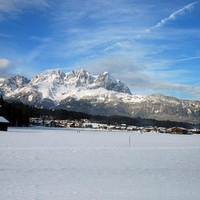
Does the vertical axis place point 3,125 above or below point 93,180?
above

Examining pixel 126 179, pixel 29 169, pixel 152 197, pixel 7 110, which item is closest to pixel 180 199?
pixel 152 197

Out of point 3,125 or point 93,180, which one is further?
point 3,125

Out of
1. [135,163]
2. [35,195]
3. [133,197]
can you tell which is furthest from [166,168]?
[35,195]

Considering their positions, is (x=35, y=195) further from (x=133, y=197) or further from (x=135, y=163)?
(x=135, y=163)

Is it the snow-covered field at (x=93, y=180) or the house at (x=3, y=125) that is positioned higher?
the house at (x=3, y=125)

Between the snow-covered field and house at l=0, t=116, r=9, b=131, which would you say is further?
house at l=0, t=116, r=9, b=131

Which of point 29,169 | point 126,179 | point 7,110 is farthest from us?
point 7,110

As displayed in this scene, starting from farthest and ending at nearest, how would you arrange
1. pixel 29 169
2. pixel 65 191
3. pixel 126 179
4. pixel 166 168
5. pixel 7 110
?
pixel 7 110 → pixel 166 168 → pixel 29 169 → pixel 126 179 → pixel 65 191

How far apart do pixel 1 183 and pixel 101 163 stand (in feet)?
28.7

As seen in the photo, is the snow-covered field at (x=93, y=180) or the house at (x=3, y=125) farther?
the house at (x=3, y=125)

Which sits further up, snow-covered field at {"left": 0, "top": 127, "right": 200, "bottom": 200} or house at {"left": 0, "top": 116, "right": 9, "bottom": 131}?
house at {"left": 0, "top": 116, "right": 9, "bottom": 131}

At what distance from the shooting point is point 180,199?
11.6 metres

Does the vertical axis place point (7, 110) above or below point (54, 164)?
above

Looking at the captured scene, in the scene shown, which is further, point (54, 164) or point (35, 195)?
point (54, 164)
